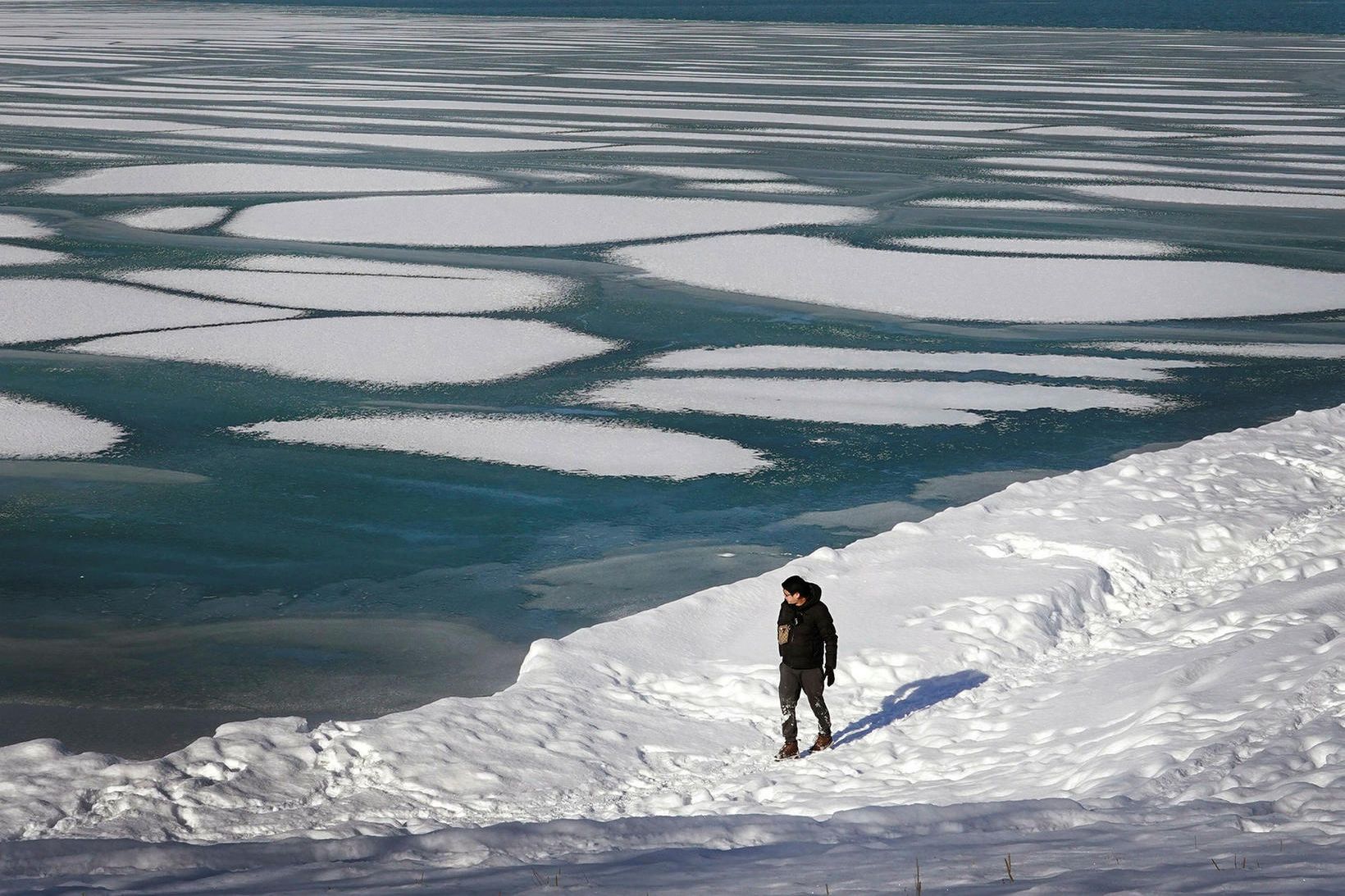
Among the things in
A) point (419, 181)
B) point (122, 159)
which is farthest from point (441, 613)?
point (122, 159)

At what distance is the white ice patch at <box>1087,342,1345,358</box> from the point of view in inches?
373

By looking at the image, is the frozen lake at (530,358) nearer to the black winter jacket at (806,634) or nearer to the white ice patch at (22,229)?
the white ice patch at (22,229)

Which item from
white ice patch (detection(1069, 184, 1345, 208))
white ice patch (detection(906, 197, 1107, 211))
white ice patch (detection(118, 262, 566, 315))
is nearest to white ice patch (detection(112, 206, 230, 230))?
white ice patch (detection(118, 262, 566, 315))

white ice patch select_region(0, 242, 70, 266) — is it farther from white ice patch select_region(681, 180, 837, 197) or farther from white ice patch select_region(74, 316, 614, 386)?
white ice patch select_region(681, 180, 837, 197)

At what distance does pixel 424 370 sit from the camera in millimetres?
8883

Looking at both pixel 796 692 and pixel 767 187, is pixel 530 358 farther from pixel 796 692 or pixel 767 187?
pixel 767 187

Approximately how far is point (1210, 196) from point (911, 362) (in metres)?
7.25

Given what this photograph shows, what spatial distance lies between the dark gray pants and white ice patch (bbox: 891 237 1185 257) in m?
8.20

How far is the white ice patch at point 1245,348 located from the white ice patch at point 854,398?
107cm

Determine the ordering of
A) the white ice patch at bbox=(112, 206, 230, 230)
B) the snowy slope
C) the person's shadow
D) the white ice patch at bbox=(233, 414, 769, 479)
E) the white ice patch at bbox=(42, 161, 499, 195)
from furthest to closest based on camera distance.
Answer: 1. the white ice patch at bbox=(42, 161, 499, 195)
2. the white ice patch at bbox=(112, 206, 230, 230)
3. the white ice patch at bbox=(233, 414, 769, 479)
4. the person's shadow
5. the snowy slope

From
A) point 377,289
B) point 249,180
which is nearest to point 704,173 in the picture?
point 249,180

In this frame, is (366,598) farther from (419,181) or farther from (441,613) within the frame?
(419,181)

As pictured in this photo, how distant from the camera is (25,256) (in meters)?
11.7

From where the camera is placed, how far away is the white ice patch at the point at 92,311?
31.6ft
